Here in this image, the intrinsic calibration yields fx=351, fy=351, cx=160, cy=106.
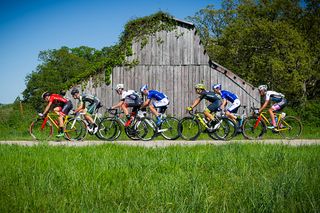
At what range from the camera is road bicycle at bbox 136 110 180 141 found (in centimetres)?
1354

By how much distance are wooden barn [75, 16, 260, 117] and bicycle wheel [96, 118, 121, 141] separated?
7756 millimetres

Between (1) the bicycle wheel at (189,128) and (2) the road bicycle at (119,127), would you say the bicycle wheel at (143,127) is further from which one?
(1) the bicycle wheel at (189,128)

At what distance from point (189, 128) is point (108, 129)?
3174mm

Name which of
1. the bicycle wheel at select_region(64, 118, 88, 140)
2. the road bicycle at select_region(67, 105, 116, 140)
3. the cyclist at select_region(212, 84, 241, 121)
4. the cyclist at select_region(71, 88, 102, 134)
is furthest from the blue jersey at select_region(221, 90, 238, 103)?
the bicycle wheel at select_region(64, 118, 88, 140)

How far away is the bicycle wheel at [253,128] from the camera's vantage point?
1372cm

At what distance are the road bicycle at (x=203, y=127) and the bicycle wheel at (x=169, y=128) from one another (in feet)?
1.01

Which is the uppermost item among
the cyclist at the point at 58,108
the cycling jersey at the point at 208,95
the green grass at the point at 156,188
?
the cycling jersey at the point at 208,95

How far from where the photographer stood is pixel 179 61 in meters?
21.5

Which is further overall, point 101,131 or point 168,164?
point 101,131

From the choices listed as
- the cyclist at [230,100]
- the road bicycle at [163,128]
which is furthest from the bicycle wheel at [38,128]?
the cyclist at [230,100]

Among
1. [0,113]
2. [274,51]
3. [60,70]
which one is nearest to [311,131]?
[274,51]

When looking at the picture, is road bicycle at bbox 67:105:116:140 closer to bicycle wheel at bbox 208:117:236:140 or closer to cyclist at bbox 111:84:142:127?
cyclist at bbox 111:84:142:127

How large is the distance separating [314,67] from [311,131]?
469 inches

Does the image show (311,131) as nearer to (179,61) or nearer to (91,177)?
(179,61)
